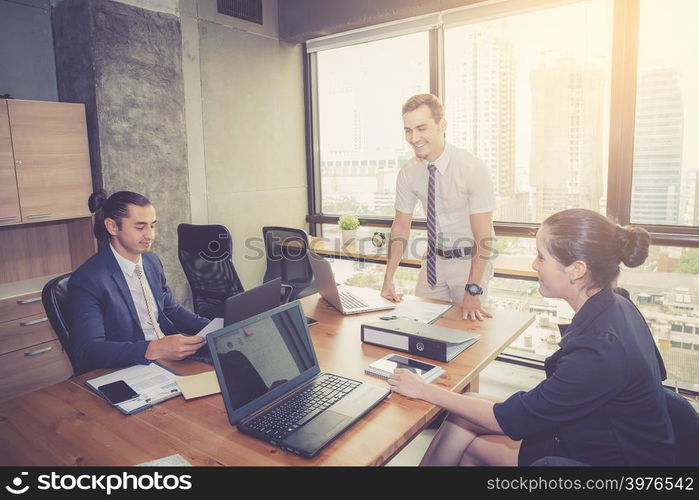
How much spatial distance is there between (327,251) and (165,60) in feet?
6.92

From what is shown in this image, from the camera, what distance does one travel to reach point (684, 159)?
3178mm

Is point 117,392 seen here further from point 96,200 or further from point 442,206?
point 442,206

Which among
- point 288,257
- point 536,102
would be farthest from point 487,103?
point 288,257

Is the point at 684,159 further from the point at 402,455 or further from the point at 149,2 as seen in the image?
the point at 149,2

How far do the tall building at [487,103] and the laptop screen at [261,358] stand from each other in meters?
2.72

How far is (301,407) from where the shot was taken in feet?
4.71

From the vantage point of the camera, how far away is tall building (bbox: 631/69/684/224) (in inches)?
126

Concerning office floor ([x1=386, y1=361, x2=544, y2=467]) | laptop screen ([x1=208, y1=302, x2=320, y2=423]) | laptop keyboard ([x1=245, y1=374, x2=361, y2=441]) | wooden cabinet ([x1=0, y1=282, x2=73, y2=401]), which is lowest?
office floor ([x1=386, y1=361, x2=544, y2=467])

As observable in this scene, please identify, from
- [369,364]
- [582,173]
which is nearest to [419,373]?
[369,364]

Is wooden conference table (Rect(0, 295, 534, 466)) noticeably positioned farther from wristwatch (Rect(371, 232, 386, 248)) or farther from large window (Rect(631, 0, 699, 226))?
wristwatch (Rect(371, 232, 386, 248))

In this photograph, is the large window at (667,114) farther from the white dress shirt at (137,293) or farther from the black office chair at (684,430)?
the white dress shirt at (137,293)

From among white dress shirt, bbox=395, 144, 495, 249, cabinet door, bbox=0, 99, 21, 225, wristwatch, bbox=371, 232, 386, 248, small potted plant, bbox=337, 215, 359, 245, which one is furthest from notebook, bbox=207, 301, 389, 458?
small potted plant, bbox=337, 215, 359, 245

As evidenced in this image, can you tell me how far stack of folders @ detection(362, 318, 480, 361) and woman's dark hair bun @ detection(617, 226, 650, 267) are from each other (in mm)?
→ 643

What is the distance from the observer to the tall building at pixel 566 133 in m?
3.46
